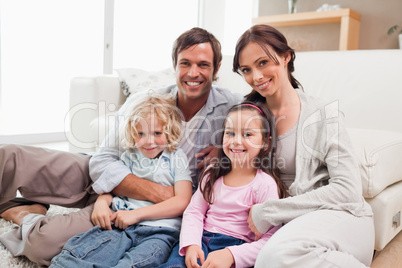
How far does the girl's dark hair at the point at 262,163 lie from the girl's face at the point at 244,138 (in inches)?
0.7

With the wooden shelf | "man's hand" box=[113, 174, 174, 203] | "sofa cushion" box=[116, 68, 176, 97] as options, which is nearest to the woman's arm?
"man's hand" box=[113, 174, 174, 203]

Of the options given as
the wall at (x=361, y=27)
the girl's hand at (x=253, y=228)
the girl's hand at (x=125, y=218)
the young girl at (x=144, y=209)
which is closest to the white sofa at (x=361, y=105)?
the girl's hand at (x=253, y=228)

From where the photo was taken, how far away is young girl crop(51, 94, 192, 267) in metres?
1.10

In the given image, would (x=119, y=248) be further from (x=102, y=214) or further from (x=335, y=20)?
(x=335, y=20)

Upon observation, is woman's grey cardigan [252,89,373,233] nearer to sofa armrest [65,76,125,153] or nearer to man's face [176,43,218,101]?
man's face [176,43,218,101]

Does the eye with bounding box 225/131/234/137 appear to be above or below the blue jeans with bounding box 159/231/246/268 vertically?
above

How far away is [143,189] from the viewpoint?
1.33 meters

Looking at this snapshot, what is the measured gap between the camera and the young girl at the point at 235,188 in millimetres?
1129

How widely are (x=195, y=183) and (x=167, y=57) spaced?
12.2 ft

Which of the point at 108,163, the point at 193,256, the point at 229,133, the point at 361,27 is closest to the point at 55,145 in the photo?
the point at 108,163

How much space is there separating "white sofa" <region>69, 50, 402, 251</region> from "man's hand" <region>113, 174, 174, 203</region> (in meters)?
0.66

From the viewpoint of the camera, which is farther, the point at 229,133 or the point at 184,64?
the point at 184,64

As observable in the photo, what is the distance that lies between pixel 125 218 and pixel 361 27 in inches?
151

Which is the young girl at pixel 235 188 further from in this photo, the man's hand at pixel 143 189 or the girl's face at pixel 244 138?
the man's hand at pixel 143 189
